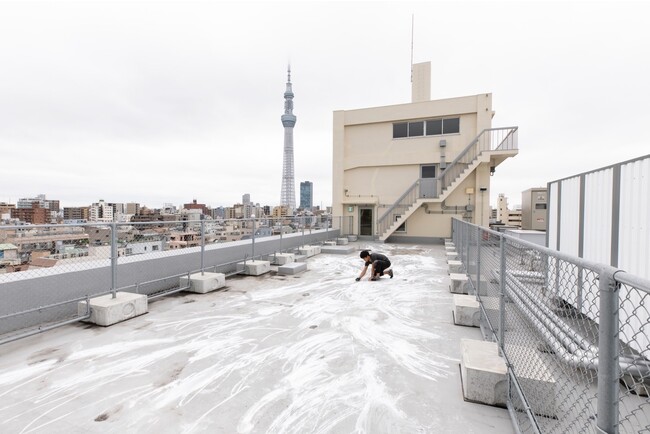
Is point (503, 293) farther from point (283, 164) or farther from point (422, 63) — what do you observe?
point (283, 164)

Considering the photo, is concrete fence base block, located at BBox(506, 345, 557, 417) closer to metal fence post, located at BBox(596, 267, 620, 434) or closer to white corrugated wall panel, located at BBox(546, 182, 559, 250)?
metal fence post, located at BBox(596, 267, 620, 434)

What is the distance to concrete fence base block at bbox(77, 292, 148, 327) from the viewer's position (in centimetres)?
516

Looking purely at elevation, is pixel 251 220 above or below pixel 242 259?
above

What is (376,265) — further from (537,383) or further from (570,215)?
(537,383)

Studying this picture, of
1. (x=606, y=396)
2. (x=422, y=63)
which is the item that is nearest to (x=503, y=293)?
(x=606, y=396)

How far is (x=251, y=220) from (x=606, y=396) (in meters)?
8.58

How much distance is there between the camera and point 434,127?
63.9ft

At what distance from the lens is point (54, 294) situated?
522 centimetres

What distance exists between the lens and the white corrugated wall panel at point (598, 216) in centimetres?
495

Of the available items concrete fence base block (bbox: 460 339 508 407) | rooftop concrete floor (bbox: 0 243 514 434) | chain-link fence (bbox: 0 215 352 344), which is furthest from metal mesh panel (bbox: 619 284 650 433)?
chain-link fence (bbox: 0 215 352 344)

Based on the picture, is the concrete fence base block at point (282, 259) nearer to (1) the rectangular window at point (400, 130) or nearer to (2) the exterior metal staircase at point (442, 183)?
(2) the exterior metal staircase at point (442, 183)

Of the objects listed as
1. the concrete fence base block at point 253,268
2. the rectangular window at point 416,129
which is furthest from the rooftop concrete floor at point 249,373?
Result: the rectangular window at point 416,129

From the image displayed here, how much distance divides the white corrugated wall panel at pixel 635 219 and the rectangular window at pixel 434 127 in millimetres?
15683

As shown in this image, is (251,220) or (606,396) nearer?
(606,396)
